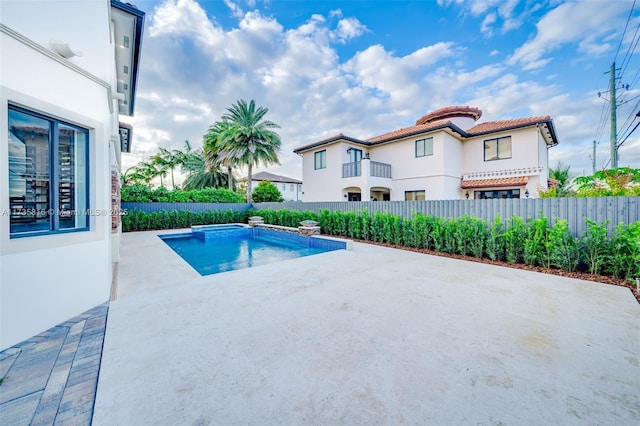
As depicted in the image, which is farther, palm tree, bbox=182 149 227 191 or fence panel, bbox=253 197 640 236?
palm tree, bbox=182 149 227 191

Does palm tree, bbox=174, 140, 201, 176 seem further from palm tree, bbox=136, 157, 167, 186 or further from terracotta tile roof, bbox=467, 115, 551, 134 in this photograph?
terracotta tile roof, bbox=467, 115, 551, 134

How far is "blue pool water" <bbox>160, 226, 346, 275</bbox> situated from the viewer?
782 centimetres

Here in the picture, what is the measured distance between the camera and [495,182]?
14.5 metres

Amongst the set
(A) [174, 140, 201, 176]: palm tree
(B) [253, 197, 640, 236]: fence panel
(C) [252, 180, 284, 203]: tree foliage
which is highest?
(A) [174, 140, 201, 176]: palm tree

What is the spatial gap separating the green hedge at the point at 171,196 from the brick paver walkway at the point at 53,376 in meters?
14.8

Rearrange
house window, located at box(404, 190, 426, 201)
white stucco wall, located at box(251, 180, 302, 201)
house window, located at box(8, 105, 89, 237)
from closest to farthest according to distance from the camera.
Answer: house window, located at box(8, 105, 89, 237) < house window, located at box(404, 190, 426, 201) < white stucco wall, located at box(251, 180, 302, 201)

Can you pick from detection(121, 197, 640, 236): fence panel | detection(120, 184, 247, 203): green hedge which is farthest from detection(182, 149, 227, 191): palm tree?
detection(121, 197, 640, 236): fence panel

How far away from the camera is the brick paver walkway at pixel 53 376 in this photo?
1845 millimetres

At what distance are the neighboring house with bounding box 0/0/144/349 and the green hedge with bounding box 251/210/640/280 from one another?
801cm

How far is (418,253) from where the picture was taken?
307 inches

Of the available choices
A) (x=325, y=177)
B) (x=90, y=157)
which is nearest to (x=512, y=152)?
(x=325, y=177)

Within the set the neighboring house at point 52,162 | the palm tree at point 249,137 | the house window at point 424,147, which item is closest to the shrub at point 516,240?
the neighboring house at point 52,162

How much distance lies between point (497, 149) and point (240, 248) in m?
15.3

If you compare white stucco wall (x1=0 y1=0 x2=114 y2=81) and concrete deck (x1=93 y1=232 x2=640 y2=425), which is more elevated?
white stucco wall (x1=0 y1=0 x2=114 y2=81)
